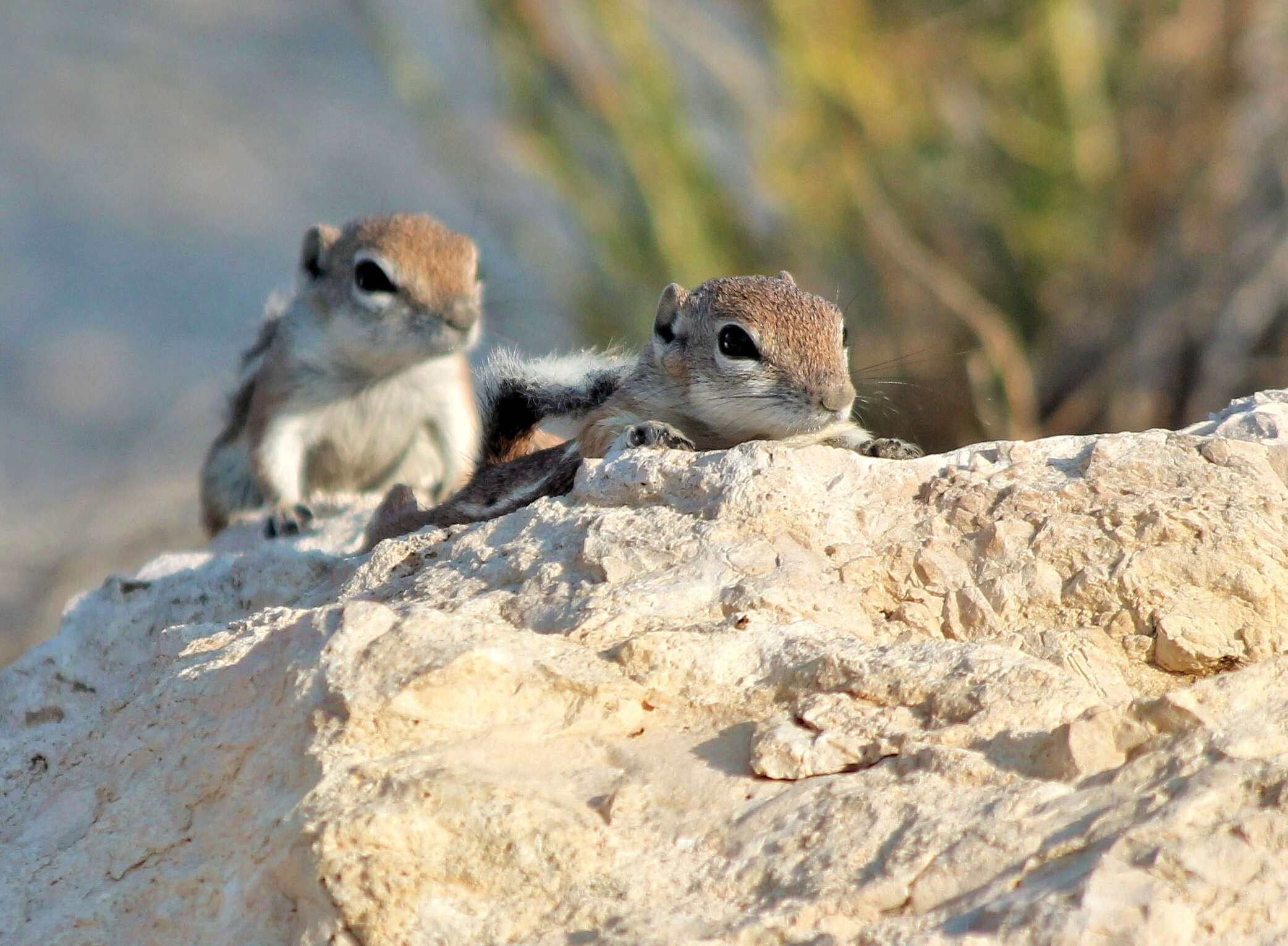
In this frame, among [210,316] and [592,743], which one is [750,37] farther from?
[592,743]

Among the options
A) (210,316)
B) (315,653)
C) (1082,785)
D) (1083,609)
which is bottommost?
(1082,785)

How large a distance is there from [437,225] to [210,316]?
8.44 metres

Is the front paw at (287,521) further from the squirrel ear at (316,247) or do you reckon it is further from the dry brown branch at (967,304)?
the dry brown branch at (967,304)

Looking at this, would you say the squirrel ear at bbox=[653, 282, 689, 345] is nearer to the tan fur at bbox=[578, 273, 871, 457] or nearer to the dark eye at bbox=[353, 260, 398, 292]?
the tan fur at bbox=[578, 273, 871, 457]

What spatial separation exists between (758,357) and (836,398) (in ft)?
0.91

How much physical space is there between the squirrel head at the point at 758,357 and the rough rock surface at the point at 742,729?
72cm

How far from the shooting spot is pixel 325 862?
8.08 ft

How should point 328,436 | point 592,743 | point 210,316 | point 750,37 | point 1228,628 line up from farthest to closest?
point 210,316
point 750,37
point 328,436
point 1228,628
point 592,743

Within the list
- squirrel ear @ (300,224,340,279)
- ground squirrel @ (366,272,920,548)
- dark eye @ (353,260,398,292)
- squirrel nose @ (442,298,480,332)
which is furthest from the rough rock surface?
squirrel ear @ (300,224,340,279)

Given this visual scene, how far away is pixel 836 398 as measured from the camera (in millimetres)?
4074

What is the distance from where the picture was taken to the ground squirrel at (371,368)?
690cm

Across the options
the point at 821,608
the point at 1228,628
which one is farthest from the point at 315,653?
the point at 1228,628

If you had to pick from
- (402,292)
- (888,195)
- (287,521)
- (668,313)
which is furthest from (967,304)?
(668,313)

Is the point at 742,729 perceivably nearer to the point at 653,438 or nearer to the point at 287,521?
the point at 653,438
